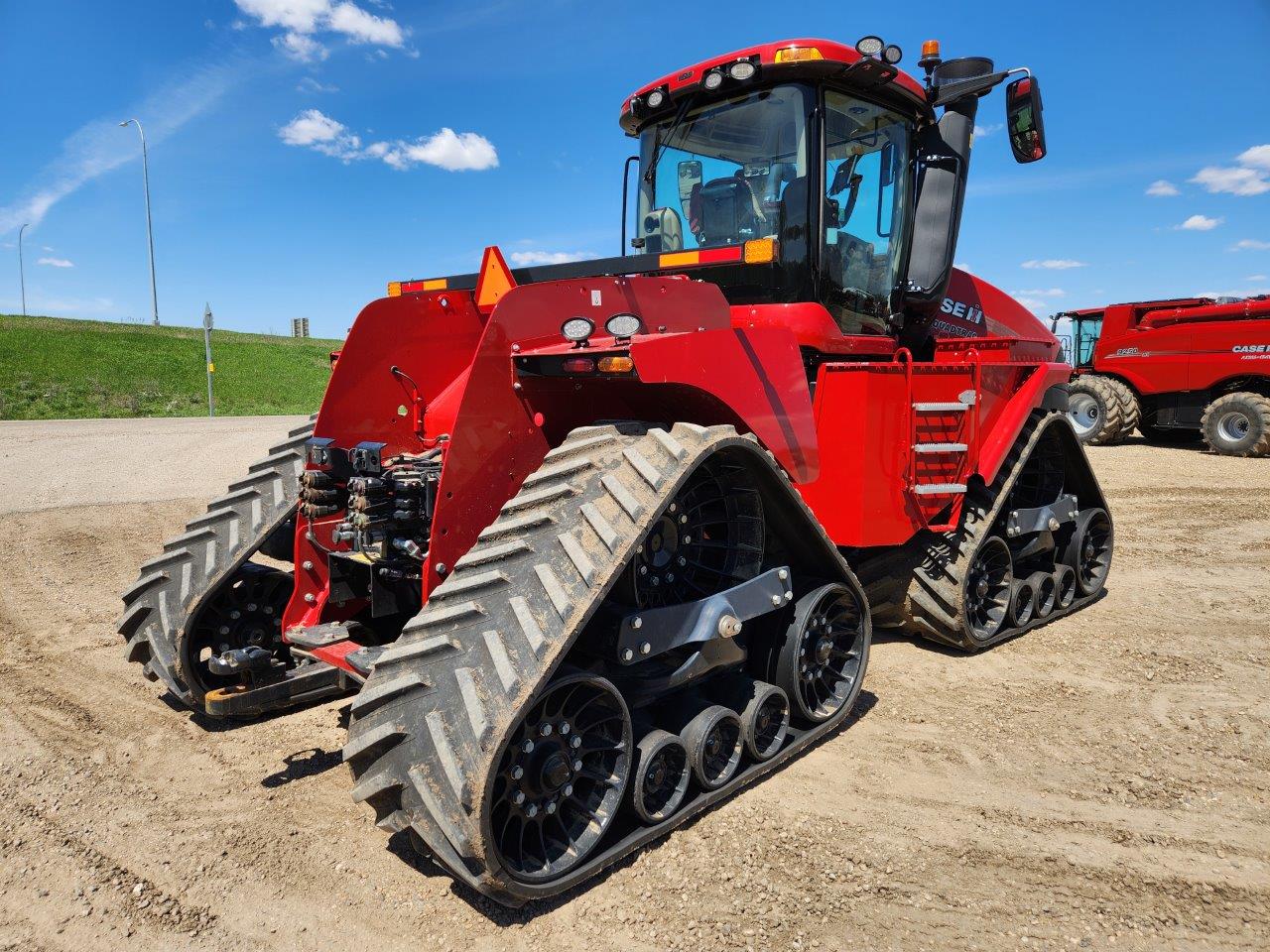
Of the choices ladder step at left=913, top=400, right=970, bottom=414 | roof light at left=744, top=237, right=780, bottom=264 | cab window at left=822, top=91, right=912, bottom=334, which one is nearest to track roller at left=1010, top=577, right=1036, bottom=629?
ladder step at left=913, top=400, right=970, bottom=414

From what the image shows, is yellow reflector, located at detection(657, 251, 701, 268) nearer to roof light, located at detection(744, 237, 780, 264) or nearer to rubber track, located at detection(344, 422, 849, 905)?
roof light, located at detection(744, 237, 780, 264)

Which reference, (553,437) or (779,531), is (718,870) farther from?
(553,437)

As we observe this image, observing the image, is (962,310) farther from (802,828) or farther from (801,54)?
(802,828)

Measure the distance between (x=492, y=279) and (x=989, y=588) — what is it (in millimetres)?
3931

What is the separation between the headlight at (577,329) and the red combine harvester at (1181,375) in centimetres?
1423

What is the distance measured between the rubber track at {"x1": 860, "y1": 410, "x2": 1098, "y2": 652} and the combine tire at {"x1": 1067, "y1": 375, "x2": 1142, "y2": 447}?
12143mm

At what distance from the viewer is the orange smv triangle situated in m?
3.84

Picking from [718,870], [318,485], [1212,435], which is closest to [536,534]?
[718,870]

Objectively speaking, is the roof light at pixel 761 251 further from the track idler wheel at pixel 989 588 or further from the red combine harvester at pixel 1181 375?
the red combine harvester at pixel 1181 375

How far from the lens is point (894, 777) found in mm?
3729

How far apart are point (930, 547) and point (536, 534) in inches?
125

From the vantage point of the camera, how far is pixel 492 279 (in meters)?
3.92

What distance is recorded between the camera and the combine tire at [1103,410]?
15.9m

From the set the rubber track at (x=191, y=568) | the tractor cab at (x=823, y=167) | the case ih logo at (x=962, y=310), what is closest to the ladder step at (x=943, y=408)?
the tractor cab at (x=823, y=167)
